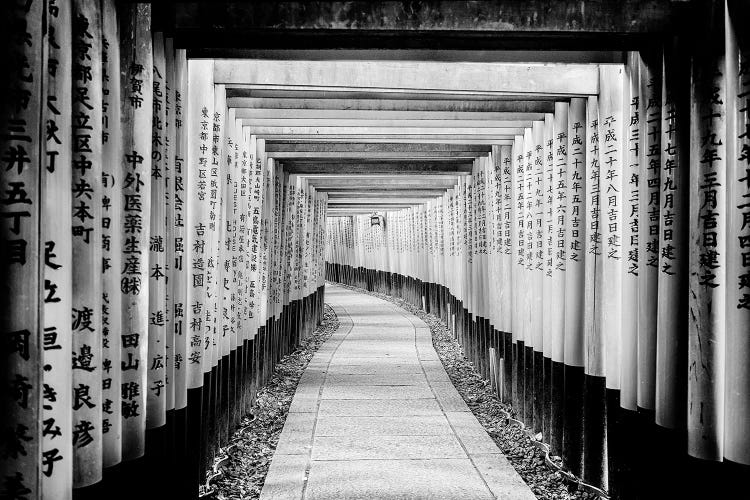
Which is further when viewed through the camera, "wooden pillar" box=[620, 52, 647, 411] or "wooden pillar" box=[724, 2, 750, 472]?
"wooden pillar" box=[620, 52, 647, 411]

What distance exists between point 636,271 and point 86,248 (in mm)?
3432

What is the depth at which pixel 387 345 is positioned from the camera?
566 inches

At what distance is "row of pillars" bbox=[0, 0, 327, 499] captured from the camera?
8.02 ft

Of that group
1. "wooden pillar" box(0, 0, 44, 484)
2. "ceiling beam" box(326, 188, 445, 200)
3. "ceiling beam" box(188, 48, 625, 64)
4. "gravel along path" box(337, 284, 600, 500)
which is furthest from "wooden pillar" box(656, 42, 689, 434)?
"ceiling beam" box(326, 188, 445, 200)

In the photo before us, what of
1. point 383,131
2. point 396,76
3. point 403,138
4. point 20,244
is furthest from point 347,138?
point 20,244

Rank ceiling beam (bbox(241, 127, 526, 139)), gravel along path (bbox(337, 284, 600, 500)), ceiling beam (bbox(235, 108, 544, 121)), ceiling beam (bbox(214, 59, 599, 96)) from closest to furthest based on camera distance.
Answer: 1. ceiling beam (bbox(214, 59, 599, 96))
2. gravel along path (bbox(337, 284, 600, 500))
3. ceiling beam (bbox(235, 108, 544, 121))
4. ceiling beam (bbox(241, 127, 526, 139))

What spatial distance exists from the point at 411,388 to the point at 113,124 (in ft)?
23.9

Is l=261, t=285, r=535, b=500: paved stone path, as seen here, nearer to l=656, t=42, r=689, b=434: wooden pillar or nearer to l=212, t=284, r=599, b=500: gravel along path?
l=212, t=284, r=599, b=500: gravel along path

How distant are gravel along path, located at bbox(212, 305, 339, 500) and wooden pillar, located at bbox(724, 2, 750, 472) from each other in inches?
151

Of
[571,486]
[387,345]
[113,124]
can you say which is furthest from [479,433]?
[387,345]

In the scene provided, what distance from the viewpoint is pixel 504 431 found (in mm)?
7902

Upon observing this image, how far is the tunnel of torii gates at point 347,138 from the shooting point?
2.69 metres

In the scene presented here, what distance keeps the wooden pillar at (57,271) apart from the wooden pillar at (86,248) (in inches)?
10.8

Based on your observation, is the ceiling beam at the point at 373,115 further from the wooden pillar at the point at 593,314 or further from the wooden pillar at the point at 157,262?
the wooden pillar at the point at 157,262
